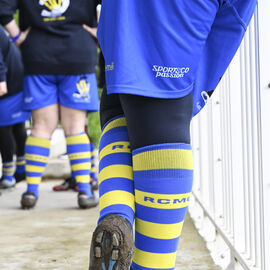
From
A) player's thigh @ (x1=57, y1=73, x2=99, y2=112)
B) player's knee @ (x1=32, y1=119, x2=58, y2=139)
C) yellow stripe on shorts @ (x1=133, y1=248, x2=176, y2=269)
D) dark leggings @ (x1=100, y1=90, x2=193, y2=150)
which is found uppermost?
dark leggings @ (x1=100, y1=90, x2=193, y2=150)

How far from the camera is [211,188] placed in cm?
189

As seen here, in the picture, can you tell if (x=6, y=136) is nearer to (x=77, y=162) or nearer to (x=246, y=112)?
(x=77, y=162)

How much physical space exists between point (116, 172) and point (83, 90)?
5.25ft

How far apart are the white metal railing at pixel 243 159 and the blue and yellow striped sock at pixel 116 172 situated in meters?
0.38

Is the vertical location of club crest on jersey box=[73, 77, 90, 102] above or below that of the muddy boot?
below

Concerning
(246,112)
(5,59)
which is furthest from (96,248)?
(5,59)

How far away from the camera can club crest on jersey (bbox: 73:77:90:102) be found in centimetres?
248

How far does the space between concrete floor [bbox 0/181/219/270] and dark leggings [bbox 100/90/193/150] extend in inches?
29.7

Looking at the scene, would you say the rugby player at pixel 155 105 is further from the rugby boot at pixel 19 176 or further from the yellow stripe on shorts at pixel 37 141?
the rugby boot at pixel 19 176

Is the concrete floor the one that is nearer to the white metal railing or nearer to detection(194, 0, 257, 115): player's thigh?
the white metal railing

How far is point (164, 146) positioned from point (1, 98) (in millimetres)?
2522

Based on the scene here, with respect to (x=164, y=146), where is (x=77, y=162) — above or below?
below

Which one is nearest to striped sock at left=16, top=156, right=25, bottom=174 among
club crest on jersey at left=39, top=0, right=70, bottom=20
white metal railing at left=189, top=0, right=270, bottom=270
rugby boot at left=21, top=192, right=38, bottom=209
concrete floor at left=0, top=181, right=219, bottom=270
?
concrete floor at left=0, top=181, right=219, bottom=270

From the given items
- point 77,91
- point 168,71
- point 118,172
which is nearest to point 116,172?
point 118,172
